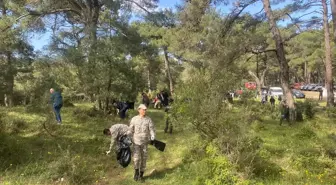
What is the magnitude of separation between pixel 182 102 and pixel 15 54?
1560 cm

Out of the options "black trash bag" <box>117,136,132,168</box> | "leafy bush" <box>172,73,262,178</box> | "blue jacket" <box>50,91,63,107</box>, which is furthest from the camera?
"blue jacket" <box>50,91,63,107</box>

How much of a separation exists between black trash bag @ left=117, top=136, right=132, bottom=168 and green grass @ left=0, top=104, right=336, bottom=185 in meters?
0.38

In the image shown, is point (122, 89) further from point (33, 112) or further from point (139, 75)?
point (33, 112)

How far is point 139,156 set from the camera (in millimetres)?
7160

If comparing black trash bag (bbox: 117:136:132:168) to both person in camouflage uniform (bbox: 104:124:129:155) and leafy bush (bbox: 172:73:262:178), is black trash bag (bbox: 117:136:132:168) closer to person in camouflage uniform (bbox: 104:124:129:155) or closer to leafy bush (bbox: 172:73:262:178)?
person in camouflage uniform (bbox: 104:124:129:155)

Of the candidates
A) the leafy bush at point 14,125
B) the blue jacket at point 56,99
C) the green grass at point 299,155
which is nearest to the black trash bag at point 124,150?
the green grass at point 299,155

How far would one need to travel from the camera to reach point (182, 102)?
26.1 feet

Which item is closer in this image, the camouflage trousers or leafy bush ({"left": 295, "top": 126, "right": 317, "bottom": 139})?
the camouflage trousers

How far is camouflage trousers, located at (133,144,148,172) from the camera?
7148 mm

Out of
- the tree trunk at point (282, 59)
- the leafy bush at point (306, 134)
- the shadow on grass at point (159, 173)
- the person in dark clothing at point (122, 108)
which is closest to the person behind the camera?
the shadow on grass at point (159, 173)

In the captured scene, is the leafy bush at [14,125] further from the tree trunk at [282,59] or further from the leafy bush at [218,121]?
the tree trunk at [282,59]

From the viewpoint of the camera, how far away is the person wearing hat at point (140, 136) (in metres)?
7.14

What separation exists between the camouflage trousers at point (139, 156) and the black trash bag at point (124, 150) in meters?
0.49

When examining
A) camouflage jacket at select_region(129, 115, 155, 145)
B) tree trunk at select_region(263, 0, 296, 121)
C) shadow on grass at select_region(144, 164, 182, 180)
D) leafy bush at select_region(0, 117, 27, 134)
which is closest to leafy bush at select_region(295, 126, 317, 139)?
tree trunk at select_region(263, 0, 296, 121)
